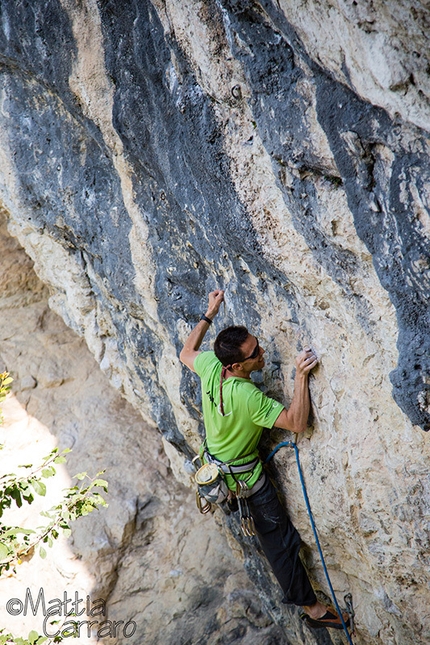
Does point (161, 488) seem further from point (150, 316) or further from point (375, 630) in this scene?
point (375, 630)

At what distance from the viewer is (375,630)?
3.54 metres

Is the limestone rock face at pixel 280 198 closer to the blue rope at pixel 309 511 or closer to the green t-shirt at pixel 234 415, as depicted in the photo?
the blue rope at pixel 309 511

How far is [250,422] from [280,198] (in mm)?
1364

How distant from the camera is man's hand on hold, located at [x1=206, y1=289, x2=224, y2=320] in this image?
357cm

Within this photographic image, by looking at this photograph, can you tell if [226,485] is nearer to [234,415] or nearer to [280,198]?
[234,415]

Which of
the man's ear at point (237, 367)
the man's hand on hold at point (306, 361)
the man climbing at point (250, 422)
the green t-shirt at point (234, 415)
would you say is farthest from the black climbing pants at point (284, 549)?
the man's hand on hold at point (306, 361)

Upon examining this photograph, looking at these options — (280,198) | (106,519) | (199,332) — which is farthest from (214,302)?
(106,519)

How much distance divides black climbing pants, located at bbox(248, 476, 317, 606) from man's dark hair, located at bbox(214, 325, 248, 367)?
0.96 meters

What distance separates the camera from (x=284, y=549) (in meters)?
3.77

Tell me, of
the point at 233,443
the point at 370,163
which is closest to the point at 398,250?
the point at 370,163

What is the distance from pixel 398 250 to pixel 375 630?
2514 mm

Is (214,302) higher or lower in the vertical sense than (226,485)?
higher

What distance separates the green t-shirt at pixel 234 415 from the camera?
10.8ft

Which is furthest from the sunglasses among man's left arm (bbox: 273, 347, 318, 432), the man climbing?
man's left arm (bbox: 273, 347, 318, 432)
